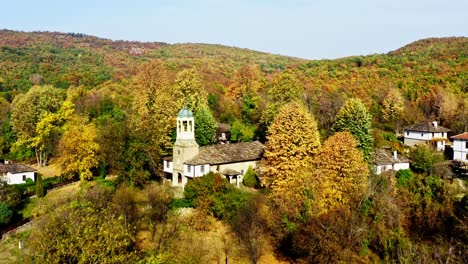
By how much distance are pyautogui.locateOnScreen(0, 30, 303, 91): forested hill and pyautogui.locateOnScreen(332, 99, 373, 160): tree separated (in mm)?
57228

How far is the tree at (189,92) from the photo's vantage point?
53.8m

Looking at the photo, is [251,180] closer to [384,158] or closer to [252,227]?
[252,227]

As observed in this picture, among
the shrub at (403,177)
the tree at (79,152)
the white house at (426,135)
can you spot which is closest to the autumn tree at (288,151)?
the shrub at (403,177)

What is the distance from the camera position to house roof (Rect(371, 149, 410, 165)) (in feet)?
148

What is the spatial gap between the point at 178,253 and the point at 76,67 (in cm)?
10049

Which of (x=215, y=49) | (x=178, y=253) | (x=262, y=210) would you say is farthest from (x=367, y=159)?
(x=215, y=49)

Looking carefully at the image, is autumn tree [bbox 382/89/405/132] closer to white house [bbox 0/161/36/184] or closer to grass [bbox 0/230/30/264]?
white house [bbox 0/161/36/184]

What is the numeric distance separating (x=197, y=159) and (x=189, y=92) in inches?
612

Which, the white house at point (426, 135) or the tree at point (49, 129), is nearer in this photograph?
the white house at point (426, 135)

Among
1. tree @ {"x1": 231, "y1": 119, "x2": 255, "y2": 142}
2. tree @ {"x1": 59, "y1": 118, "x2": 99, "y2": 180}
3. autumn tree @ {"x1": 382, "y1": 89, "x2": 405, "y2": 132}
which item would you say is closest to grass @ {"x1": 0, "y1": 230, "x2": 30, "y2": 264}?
tree @ {"x1": 59, "y1": 118, "x2": 99, "y2": 180}

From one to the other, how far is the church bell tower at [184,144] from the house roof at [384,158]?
16.3 m

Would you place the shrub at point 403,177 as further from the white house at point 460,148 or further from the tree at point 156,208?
the tree at point 156,208

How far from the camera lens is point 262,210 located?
1464 inches

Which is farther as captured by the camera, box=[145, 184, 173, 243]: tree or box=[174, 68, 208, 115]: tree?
box=[174, 68, 208, 115]: tree
